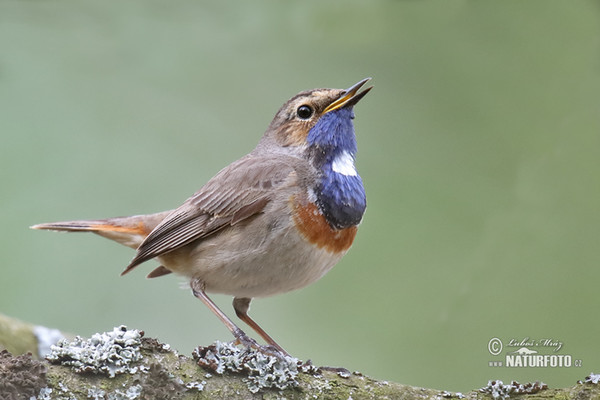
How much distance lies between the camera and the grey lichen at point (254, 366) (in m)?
3.27

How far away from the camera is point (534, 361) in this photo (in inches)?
168

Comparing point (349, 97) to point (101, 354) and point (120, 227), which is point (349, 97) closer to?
point (120, 227)

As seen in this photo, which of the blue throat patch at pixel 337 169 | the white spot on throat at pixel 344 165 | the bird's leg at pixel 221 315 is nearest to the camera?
the bird's leg at pixel 221 315

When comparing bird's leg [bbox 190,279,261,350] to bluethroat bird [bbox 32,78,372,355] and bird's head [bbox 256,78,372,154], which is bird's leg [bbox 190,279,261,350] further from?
bird's head [bbox 256,78,372,154]

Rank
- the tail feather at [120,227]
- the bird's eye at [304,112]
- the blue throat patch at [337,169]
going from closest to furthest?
1. the blue throat patch at [337,169]
2. the bird's eye at [304,112]
3. the tail feather at [120,227]

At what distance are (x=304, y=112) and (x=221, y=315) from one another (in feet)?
5.03

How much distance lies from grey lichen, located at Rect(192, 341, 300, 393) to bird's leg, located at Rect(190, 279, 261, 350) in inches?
26.2

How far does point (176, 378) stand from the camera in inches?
123

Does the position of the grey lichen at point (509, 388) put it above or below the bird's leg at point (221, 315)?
below

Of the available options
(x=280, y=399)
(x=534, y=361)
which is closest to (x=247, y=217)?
(x=280, y=399)

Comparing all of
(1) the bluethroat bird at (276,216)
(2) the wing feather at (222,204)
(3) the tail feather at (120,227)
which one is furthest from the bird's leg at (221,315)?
(3) the tail feather at (120,227)

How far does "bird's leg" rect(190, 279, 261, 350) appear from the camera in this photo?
4098 mm

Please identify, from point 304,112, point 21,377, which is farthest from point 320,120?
point 21,377

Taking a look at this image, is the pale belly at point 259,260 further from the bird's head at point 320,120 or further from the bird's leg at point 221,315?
the bird's head at point 320,120
